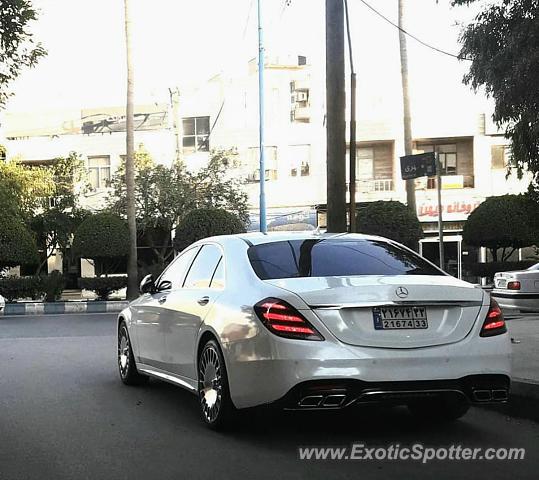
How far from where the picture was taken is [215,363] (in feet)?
19.0

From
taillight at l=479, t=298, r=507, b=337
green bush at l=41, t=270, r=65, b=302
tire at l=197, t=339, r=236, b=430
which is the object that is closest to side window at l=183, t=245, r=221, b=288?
tire at l=197, t=339, r=236, b=430

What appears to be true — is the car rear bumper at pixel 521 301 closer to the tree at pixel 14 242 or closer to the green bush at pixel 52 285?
the green bush at pixel 52 285

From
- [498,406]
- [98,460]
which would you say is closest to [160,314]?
[98,460]

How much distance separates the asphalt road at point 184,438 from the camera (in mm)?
4758

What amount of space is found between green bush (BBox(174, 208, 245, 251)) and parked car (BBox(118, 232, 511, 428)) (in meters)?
20.2

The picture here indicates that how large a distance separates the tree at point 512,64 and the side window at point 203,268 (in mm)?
4590

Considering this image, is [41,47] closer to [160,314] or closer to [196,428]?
[160,314]

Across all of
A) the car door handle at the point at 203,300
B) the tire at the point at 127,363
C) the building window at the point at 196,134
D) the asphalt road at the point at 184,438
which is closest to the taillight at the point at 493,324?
the asphalt road at the point at 184,438

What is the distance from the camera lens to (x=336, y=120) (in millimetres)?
10547

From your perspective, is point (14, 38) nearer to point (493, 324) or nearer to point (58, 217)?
point (493, 324)

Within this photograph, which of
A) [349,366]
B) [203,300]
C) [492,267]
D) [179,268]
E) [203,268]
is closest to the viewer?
[349,366]

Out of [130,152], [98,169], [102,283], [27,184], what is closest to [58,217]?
[27,184]

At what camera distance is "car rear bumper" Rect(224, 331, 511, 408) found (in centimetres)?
502

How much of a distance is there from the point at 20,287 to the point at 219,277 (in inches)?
828
